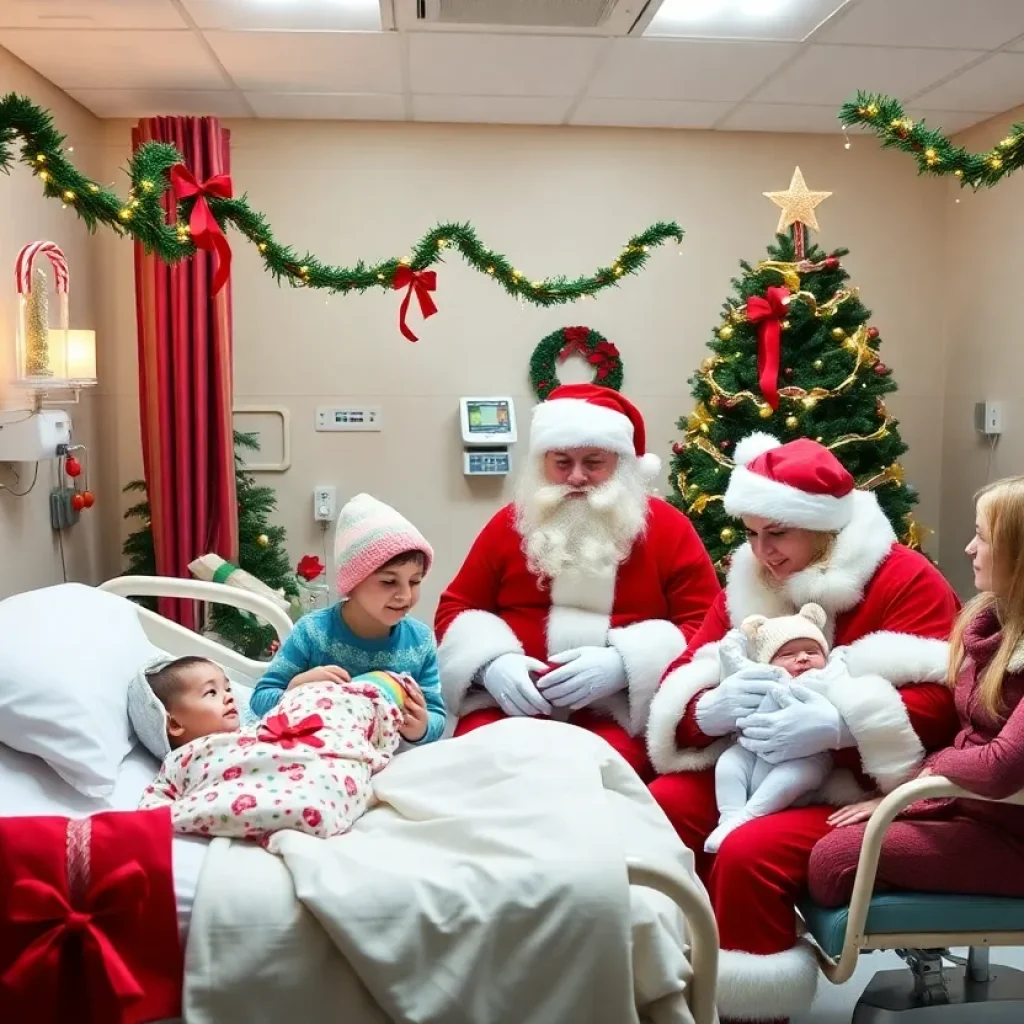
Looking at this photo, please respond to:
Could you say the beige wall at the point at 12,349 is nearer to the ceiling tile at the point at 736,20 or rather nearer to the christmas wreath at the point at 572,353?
the christmas wreath at the point at 572,353

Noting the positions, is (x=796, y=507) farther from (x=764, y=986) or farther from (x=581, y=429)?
(x=764, y=986)

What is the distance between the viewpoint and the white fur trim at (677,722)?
8.46 feet

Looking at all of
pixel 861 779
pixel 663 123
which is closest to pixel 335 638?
pixel 861 779

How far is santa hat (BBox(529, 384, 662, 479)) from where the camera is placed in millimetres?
3045

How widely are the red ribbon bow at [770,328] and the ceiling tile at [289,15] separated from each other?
1.71 meters

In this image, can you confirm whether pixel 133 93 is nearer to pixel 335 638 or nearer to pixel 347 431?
pixel 347 431

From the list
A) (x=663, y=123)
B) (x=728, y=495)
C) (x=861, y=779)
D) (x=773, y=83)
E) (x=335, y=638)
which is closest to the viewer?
(x=861, y=779)

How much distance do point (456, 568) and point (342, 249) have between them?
1.53 meters

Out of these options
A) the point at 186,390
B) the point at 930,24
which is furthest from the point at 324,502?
the point at 930,24

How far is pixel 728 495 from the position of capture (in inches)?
108

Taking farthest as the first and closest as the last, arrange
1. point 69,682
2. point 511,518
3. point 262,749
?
1. point 511,518
2. point 69,682
3. point 262,749

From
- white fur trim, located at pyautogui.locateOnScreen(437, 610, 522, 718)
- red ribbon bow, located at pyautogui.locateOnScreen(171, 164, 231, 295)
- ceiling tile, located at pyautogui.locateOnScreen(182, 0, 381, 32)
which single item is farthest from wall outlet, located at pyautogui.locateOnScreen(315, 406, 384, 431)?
white fur trim, located at pyautogui.locateOnScreen(437, 610, 522, 718)

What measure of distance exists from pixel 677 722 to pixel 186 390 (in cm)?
284

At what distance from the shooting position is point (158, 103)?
4477 millimetres
